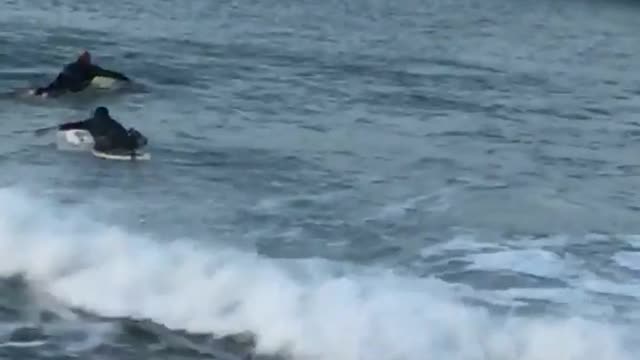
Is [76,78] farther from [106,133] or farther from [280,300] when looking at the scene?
[280,300]

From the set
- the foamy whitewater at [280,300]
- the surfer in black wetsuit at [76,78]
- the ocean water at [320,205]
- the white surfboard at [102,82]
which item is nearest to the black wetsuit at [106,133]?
the ocean water at [320,205]

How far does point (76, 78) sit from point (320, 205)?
10415mm

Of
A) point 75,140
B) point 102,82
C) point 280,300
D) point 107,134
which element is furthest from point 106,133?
point 280,300

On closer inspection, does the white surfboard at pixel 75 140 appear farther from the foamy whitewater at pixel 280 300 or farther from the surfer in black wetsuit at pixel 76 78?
the foamy whitewater at pixel 280 300

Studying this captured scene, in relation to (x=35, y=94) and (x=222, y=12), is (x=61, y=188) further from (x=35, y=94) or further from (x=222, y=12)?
(x=222, y=12)

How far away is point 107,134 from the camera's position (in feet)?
82.0

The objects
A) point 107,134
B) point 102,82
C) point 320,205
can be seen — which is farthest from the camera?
point 102,82

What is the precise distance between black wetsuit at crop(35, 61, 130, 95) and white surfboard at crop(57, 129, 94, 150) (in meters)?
5.04

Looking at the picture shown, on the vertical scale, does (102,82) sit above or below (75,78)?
below

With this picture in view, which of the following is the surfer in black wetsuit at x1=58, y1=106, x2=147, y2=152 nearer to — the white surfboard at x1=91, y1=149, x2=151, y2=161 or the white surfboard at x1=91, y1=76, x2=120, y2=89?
the white surfboard at x1=91, y1=149, x2=151, y2=161

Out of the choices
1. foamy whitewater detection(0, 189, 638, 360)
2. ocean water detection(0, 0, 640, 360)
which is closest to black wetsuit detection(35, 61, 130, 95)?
ocean water detection(0, 0, 640, 360)

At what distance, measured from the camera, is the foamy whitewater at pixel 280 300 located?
48.0 ft

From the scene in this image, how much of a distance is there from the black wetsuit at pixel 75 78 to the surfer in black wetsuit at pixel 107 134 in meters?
5.01

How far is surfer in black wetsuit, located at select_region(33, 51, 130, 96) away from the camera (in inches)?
1194
